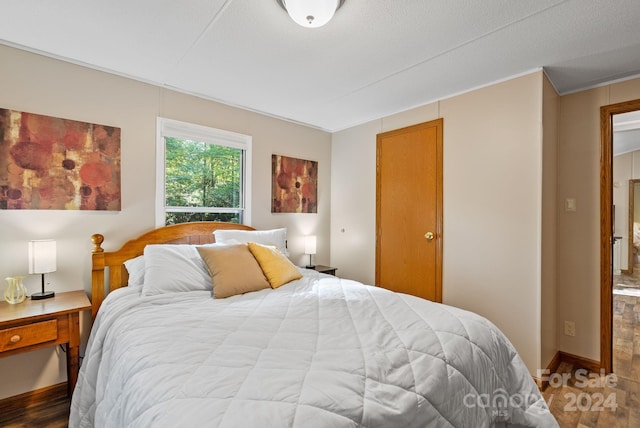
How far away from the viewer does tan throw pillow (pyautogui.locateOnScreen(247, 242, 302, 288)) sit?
227 cm

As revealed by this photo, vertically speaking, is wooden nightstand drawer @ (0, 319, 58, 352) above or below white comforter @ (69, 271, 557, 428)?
below

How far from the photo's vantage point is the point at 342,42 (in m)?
1.96

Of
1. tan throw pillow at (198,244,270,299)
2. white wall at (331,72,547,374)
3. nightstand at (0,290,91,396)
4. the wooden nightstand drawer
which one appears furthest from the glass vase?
white wall at (331,72,547,374)

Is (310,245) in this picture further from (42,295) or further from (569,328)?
(569,328)

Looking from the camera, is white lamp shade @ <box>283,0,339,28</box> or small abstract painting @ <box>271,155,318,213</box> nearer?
white lamp shade @ <box>283,0,339,28</box>

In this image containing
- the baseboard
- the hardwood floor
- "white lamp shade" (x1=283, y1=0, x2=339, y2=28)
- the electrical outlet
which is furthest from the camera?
the electrical outlet

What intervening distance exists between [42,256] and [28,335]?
0.50m

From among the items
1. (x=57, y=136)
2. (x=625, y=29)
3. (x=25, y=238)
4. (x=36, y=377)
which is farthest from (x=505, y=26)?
(x=36, y=377)

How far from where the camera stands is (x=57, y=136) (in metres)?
2.15

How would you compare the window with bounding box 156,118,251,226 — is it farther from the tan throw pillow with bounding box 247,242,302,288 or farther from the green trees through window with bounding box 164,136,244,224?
the tan throw pillow with bounding box 247,242,302,288

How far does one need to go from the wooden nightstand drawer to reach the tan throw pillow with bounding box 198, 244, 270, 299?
933mm

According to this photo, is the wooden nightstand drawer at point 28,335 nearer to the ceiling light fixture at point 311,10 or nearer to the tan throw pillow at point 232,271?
the tan throw pillow at point 232,271

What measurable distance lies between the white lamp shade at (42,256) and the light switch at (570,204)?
4.03m

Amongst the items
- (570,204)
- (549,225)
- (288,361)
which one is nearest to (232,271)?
(288,361)
